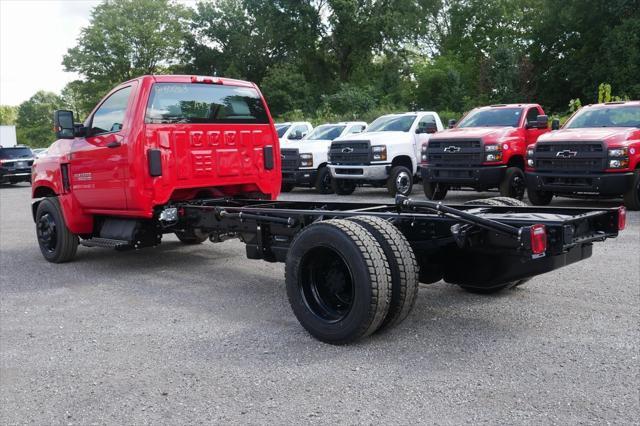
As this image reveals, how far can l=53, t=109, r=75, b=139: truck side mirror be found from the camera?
7191 mm

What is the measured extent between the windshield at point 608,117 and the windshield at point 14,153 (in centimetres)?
2337

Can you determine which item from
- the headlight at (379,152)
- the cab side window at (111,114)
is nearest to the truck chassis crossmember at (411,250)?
the cab side window at (111,114)

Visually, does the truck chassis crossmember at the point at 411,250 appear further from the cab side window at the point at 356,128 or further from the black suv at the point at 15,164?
the black suv at the point at 15,164

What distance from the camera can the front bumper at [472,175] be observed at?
12609mm

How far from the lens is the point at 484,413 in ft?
10.8

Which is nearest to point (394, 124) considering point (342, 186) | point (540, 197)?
point (342, 186)

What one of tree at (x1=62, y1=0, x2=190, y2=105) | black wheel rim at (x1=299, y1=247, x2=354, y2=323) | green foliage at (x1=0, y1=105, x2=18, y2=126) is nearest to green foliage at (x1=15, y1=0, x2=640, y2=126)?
tree at (x1=62, y1=0, x2=190, y2=105)

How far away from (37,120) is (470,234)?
102m

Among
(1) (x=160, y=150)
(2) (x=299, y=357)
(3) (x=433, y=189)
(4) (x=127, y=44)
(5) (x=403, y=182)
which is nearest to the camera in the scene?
(2) (x=299, y=357)

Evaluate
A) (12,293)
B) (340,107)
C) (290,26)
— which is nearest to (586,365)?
(12,293)

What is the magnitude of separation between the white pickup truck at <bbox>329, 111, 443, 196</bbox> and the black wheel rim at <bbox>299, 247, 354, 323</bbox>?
32.5ft

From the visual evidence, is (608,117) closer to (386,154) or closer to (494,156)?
(494,156)

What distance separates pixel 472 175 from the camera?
12.7 m

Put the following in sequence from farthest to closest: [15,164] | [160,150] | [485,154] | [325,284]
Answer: [15,164] < [485,154] < [160,150] < [325,284]
